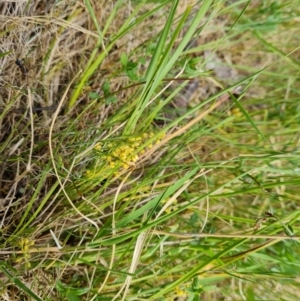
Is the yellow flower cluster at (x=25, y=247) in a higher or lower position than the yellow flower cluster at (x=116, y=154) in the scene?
lower

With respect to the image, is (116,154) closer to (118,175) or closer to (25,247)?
(118,175)

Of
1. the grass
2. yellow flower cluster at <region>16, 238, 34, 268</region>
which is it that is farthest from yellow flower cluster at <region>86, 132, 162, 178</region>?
yellow flower cluster at <region>16, 238, 34, 268</region>

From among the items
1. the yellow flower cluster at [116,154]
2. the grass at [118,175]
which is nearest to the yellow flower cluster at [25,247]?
the grass at [118,175]

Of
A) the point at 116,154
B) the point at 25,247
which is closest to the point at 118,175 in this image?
the point at 116,154

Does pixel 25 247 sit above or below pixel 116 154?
below

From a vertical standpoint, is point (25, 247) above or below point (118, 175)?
below

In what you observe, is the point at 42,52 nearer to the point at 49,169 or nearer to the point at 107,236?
the point at 49,169

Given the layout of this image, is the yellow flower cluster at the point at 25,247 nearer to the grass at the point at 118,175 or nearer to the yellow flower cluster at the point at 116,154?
the grass at the point at 118,175

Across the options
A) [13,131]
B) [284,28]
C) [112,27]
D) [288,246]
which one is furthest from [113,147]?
[284,28]
